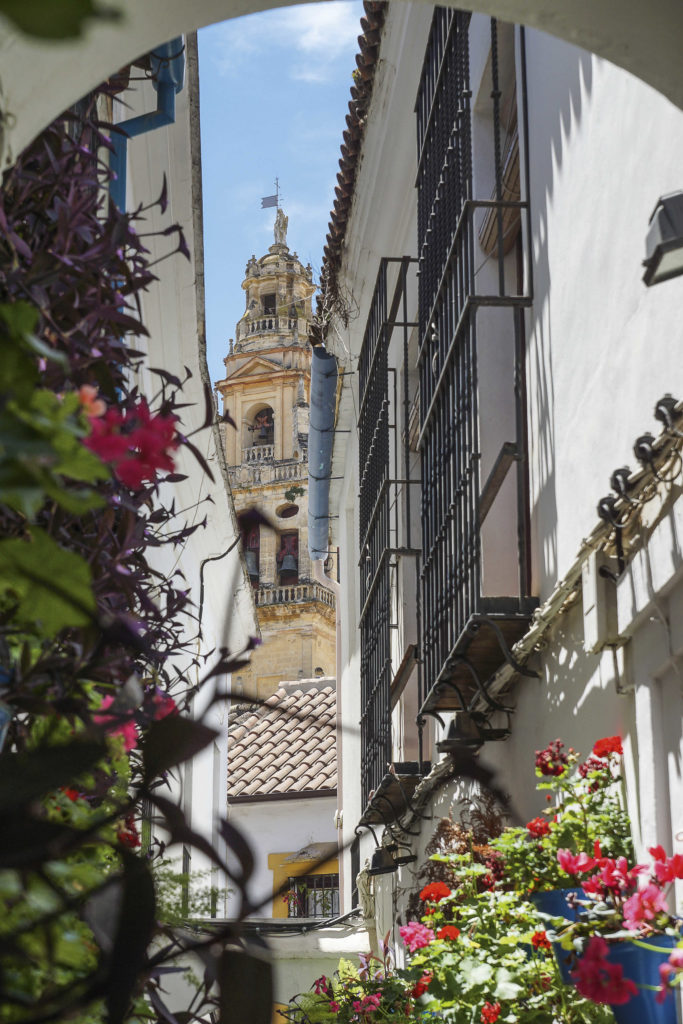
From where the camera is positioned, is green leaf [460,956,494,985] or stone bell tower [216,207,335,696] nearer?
green leaf [460,956,494,985]

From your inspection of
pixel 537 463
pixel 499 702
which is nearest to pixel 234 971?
pixel 537 463

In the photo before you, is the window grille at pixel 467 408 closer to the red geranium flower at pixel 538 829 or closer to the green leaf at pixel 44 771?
the red geranium flower at pixel 538 829

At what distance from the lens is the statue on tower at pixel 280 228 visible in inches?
2571

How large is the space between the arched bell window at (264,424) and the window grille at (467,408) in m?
53.5

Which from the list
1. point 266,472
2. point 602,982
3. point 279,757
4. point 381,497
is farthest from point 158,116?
point 266,472

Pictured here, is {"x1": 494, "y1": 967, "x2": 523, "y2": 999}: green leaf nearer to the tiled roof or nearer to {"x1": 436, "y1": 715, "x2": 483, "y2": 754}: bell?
{"x1": 436, "y1": 715, "x2": 483, "y2": 754}: bell

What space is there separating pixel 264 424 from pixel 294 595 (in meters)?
9.09

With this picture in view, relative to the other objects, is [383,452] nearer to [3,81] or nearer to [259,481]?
[3,81]

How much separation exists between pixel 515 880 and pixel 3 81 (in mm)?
3581

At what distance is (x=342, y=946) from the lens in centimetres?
1252

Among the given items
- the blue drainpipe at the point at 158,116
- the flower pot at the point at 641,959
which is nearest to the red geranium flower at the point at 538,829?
the flower pot at the point at 641,959

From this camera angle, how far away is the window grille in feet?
19.0

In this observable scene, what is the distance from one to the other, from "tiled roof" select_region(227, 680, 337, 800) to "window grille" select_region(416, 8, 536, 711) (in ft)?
45.8

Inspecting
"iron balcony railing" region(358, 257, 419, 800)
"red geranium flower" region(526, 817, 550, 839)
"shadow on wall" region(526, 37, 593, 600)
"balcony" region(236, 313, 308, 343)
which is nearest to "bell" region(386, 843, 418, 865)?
"iron balcony railing" region(358, 257, 419, 800)
